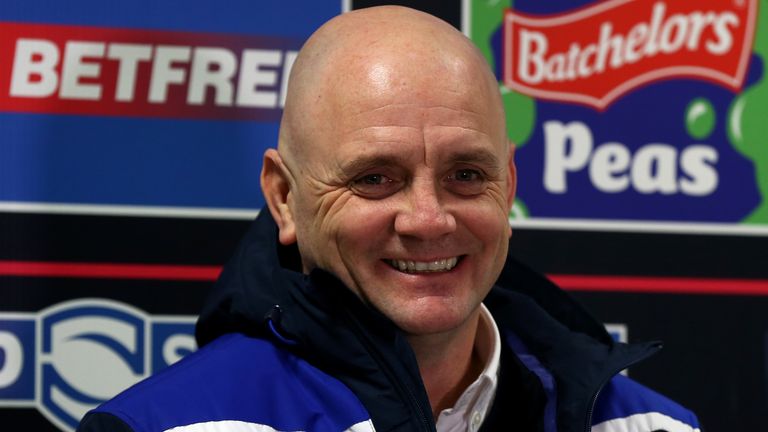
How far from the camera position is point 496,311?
1.88 metres

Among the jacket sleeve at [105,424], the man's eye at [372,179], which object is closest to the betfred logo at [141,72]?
the man's eye at [372,179]

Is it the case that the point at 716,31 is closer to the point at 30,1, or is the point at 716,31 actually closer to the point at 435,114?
the point at 435,114

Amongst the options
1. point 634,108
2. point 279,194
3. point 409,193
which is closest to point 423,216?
point 409,193

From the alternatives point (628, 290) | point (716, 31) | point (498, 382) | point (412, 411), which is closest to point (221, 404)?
point (412, 411)

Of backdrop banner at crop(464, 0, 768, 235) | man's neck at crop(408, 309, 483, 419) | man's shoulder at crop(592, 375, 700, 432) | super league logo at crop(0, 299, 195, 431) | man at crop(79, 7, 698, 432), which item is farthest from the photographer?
backdrop banner at crop(464, 0, 768, 235)

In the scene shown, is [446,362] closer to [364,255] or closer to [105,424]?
[364,255]

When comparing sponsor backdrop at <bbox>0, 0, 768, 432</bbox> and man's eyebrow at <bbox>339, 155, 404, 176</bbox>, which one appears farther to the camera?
sponsor backdrop at <bbox>0, 0, 768, 432</bbox>

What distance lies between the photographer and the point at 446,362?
65.2 inches

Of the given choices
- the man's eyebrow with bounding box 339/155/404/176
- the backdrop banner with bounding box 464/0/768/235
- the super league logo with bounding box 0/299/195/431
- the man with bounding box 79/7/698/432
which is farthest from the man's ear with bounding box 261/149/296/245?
the backdrop banner with bounding box 464/0/768/235

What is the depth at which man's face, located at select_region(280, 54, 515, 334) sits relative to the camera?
1.51 metres

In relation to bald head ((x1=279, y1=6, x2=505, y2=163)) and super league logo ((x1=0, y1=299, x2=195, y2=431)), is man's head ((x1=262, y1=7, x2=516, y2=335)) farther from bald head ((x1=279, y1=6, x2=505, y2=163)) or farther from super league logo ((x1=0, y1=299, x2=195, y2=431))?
super league logo ((x1=0, y1=299, x2=195, y2=431))

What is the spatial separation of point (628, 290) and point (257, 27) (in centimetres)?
87

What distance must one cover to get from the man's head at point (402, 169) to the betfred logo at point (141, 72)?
520mm

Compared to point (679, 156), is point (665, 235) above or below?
below
